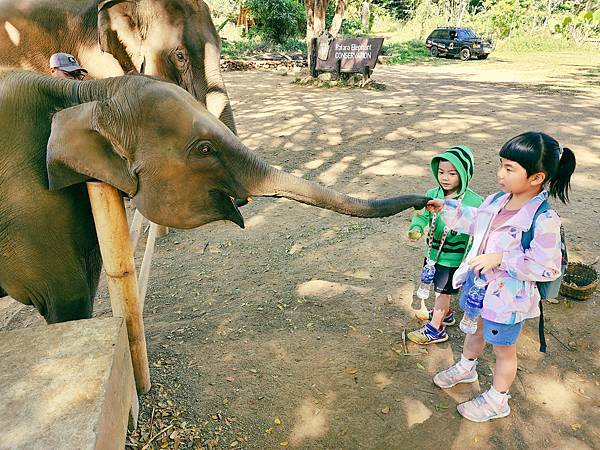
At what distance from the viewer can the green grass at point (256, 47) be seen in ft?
76.5

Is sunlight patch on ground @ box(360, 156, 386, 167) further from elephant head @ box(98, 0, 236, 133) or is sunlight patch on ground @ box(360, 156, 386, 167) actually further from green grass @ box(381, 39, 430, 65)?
green grass @ box(381, 39, 430, 65)

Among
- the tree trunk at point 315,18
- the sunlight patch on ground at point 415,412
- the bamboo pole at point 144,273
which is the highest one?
the tree trunk at point 315,18

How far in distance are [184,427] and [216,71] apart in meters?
2.65

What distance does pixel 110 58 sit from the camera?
3.92 m

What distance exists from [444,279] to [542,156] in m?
1.12

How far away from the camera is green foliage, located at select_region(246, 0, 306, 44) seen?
2486 cm

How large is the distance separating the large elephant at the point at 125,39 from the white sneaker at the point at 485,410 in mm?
2489

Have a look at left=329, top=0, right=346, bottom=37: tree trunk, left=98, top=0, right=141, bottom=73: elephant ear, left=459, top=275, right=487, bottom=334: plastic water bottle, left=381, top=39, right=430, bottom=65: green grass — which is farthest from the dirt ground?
left=381, top=39, right=430, bottom=65: green grass

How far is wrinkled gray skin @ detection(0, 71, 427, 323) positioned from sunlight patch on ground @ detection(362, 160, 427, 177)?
4519 mm

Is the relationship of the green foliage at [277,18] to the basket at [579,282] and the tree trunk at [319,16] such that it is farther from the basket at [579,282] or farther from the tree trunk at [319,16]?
the basket at [579,282]

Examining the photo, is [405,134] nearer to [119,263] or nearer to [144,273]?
[144,273]

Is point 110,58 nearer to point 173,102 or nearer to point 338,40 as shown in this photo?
point 173,102

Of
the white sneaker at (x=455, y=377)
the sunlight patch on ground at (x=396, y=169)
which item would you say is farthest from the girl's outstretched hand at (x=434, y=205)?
the sunlight patch on ground at (x=396, y=169)

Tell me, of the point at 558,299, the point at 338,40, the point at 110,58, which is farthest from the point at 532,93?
the point at 110,58
